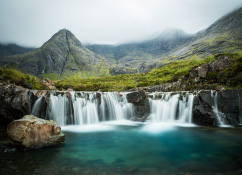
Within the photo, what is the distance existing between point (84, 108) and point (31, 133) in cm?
1161

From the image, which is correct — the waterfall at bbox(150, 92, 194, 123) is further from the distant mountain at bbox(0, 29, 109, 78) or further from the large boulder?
the distant mountain at bbox(0, 29, 109, 78)

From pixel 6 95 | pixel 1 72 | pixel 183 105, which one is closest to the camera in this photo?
pixel 6 95

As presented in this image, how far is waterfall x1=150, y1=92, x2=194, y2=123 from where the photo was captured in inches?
794

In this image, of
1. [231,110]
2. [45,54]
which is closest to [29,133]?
[231,110]

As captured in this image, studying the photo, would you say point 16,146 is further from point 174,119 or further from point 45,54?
point 45,54

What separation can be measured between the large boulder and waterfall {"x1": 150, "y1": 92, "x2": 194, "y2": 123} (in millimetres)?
15356

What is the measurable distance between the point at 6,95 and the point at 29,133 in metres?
11.1

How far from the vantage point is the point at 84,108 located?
21.2 metres

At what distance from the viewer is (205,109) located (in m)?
18.2

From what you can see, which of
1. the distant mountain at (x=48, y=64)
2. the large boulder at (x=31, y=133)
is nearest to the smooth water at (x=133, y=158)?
the large boulder at (x=31, y=133)

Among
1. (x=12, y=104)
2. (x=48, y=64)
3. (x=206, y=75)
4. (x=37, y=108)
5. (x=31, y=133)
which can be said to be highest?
(x=48, y=64)

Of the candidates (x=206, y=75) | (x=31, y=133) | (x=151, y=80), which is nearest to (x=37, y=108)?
(x=31, y=133)

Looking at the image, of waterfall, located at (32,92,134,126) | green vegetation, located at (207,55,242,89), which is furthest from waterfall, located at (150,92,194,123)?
green vegetation, located at (207,55,242,89)

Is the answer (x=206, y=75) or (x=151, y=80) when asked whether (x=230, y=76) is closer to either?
(x=206, y=75)
